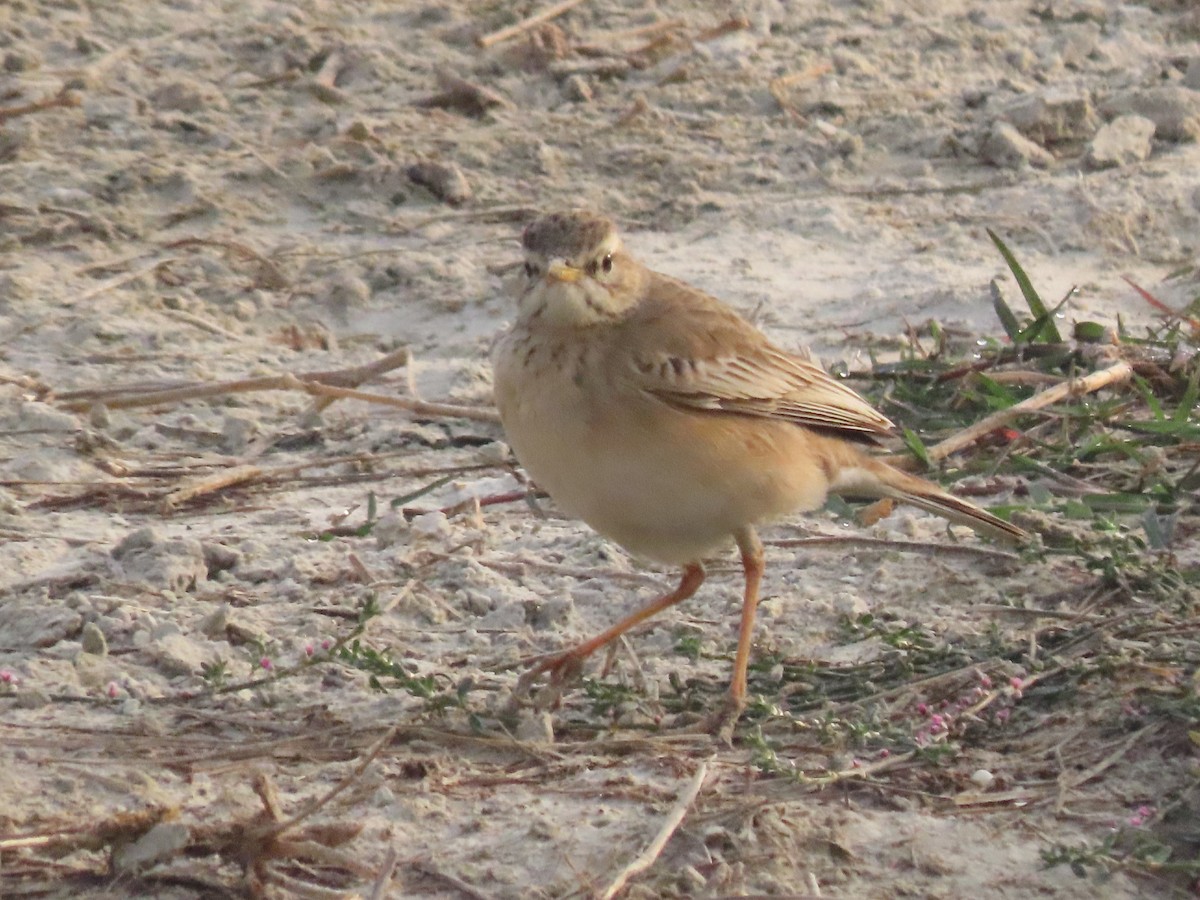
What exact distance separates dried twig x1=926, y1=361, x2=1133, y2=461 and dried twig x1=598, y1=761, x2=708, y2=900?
2.28m

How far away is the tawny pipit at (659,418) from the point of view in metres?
5.09

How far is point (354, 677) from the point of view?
5293 mm

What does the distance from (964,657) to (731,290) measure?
11.0 feet

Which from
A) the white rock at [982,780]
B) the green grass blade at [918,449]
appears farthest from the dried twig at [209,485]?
the white rock at [982,780]

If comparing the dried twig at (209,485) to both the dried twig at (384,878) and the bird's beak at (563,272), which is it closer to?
the bird's beak at (563,272)

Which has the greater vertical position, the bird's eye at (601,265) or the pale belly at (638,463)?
the bird's eye at (601,265)

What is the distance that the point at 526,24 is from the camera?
10336 millimetres

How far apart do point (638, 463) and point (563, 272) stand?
62 cm

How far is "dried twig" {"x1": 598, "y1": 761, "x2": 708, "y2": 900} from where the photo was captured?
13.4ft

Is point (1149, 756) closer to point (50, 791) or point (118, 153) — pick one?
point (50, 791)

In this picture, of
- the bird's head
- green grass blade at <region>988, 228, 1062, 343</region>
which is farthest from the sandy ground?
the bird's head

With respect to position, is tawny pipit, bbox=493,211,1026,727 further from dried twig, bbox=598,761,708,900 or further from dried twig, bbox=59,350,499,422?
dried twig, bbox=59,350,499,422

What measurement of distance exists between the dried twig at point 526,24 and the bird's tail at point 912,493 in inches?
192

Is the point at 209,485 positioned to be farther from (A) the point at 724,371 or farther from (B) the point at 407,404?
(A) the point at 724,371
